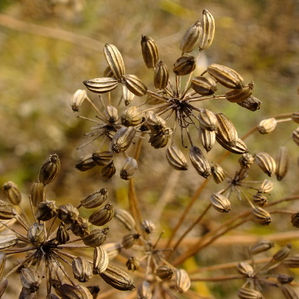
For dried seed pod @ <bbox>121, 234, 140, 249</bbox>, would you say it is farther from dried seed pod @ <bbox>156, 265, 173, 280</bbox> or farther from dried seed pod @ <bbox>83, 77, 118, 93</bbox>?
dried seed pod @ <bbox>83, 77, 118, 93</bbox>

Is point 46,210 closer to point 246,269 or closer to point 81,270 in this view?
point 81,270

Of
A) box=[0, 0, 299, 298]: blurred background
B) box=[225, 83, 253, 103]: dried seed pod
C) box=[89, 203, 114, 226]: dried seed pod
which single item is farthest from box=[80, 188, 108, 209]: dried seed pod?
box=[0, 0, 299, 298]: blurred background

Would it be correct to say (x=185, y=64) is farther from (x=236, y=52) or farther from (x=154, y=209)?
(x=236, y=52)

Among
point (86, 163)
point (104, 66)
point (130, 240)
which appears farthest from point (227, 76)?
point (104, 66)

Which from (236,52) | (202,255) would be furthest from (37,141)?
(236,52)

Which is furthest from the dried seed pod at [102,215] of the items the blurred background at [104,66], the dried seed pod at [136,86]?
the blurred background at [104,66]

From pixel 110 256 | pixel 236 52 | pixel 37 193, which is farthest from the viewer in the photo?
pixel 236 52
